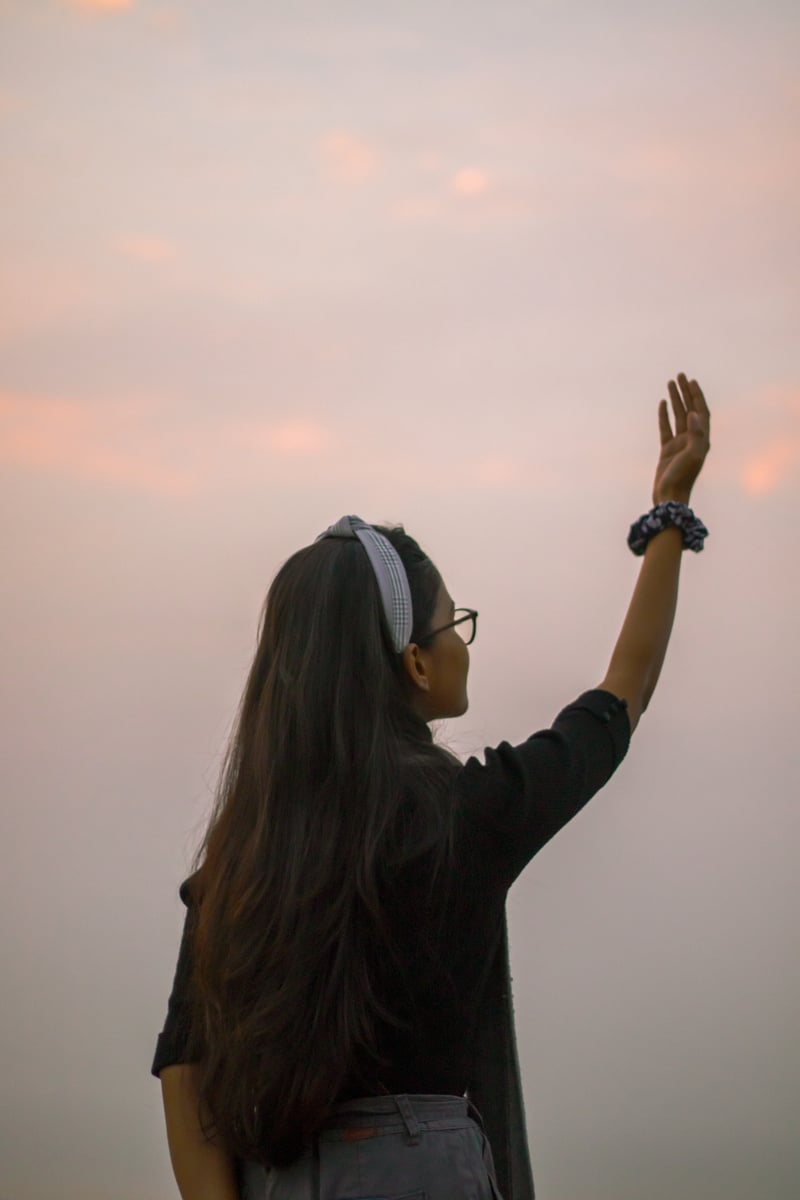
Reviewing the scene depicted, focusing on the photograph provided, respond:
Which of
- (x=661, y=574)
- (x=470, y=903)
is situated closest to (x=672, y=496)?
(x=661, y=574)

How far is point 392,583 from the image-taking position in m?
1.90

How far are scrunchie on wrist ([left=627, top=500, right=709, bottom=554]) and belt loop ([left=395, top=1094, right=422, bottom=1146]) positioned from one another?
1.01 m

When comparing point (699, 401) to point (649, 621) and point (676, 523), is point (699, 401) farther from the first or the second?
point (649, 621)

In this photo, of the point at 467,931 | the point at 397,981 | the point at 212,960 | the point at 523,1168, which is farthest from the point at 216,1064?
the point at 523,1168

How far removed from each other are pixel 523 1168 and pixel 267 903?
66 centimetres

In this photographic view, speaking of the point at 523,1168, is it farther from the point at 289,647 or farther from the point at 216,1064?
the point at 289,647

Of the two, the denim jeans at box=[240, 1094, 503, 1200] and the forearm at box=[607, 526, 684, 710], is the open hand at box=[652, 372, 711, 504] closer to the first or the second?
the forearm at box=[607, 526, 684, 710]

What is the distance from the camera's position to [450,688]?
1.96m

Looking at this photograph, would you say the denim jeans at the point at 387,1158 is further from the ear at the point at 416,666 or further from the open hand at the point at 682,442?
the open hand at the point at 682,442

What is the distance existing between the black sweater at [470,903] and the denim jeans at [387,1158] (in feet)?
0.10

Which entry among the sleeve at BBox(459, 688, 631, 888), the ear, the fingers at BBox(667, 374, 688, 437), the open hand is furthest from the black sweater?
the fingers at BBox(667, 374, 688, 437)

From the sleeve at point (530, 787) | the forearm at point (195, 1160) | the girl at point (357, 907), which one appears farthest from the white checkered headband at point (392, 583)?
the forearm at point (195, 1160)

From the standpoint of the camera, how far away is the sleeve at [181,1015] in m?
1.81

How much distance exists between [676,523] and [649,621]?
0.22 m
